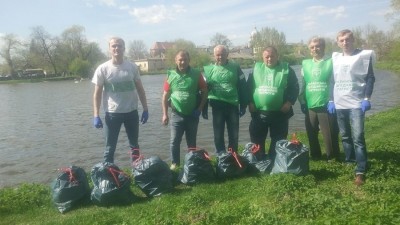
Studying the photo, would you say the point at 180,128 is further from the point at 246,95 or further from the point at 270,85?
the point at 270,85

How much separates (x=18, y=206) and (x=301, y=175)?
416cm

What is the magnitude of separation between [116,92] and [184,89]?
42.7 inches

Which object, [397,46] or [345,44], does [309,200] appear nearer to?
[345,44]

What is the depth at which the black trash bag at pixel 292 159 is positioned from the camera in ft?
18.3

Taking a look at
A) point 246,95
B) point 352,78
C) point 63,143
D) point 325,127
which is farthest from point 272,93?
point 63,143

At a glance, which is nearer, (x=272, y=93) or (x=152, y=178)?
(x=152, y=178)

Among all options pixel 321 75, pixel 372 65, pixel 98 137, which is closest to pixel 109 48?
pixel 321 75

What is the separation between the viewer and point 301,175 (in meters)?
5.55

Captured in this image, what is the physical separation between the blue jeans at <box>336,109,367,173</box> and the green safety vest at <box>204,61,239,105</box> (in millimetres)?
1673

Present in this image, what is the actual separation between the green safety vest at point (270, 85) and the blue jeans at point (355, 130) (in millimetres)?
930

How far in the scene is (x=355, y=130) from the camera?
5.44 m

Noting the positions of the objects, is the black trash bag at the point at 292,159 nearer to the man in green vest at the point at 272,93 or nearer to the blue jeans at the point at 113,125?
the man in green vest at the point at 272,93

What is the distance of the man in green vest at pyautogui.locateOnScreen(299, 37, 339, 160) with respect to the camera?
19.8 ft

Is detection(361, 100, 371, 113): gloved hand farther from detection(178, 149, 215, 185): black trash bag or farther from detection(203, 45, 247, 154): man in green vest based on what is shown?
detection(178, 149, 215, 185): black trash bag
